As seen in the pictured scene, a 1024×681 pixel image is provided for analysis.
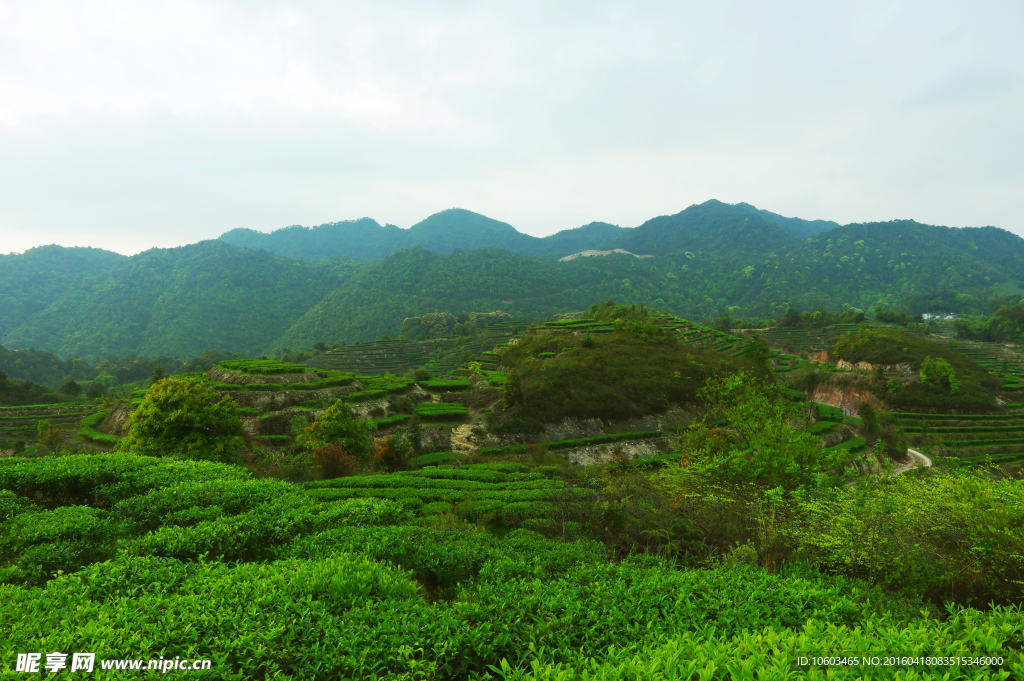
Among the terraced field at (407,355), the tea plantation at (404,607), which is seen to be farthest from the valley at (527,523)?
the terraced field at (407,355)

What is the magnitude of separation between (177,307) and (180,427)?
6093 inches

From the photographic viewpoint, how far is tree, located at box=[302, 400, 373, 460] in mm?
21203

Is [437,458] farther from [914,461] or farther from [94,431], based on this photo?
[914,461]

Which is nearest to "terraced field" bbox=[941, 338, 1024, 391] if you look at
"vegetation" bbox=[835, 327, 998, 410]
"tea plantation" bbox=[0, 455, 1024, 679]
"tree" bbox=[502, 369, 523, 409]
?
"vegetation" bbox=[835, 327, 998, 410]

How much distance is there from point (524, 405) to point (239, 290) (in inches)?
6088

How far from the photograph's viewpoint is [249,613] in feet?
15.5

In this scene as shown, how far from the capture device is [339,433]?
21453mm

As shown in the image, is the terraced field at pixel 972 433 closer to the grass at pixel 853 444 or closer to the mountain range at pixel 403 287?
the grass at pixel 853 444

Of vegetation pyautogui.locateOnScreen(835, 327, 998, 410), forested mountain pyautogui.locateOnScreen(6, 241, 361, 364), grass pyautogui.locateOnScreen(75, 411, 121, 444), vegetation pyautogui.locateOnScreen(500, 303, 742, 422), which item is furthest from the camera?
forested mountain pyautogui.locateOnScreen(6, 241, 361, 364)

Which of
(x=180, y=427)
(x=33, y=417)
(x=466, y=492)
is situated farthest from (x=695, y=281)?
(x=33, y=417)

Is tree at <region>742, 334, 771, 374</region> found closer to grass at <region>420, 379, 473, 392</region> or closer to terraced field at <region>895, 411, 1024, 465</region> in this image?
terraced field at <region>895, 411, 1024, 465</region>

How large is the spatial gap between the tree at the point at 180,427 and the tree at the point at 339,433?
11.2 feet

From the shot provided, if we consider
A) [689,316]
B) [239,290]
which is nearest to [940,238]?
[689,316]

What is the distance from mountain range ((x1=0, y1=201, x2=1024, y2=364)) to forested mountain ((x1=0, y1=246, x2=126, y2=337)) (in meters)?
0.57
